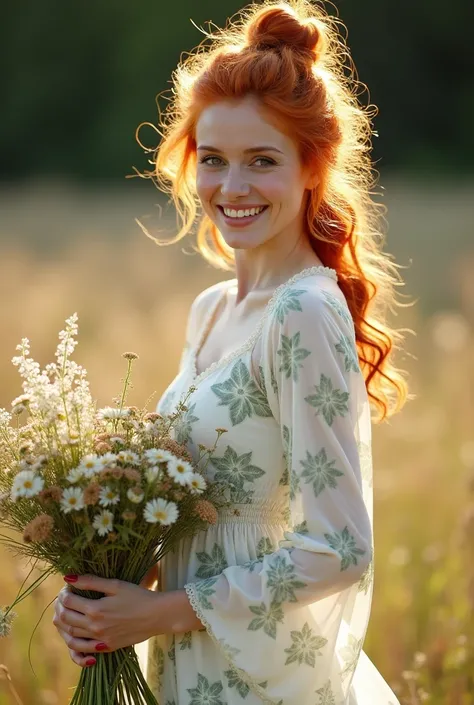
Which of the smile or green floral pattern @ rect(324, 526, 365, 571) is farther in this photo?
the smile

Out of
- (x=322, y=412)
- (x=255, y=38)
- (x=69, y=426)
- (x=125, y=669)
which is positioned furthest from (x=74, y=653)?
(x=255, y=38)

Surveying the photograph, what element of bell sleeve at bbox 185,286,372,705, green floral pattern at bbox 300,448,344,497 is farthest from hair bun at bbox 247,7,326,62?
green floral pattern at bbox 300,448,344,497

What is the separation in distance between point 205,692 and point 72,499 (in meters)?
0.47

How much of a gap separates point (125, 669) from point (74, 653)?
0.30 feet

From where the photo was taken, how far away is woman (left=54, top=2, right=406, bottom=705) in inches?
67.1

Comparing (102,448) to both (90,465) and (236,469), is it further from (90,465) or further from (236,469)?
(236,469)

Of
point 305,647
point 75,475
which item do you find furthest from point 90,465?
point 305,647

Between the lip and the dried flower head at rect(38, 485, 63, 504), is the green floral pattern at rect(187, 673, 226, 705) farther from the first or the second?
the lip

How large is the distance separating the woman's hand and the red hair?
0.75 m

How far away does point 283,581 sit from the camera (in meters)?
1.69

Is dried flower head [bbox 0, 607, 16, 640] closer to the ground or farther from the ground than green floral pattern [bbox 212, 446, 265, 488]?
closer to the ground

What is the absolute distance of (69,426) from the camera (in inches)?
67.7

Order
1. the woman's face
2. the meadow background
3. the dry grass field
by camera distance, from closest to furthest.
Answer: the woman's face < the dry grass field < the meadow background

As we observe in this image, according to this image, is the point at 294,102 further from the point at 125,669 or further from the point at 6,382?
the point at 6,382
